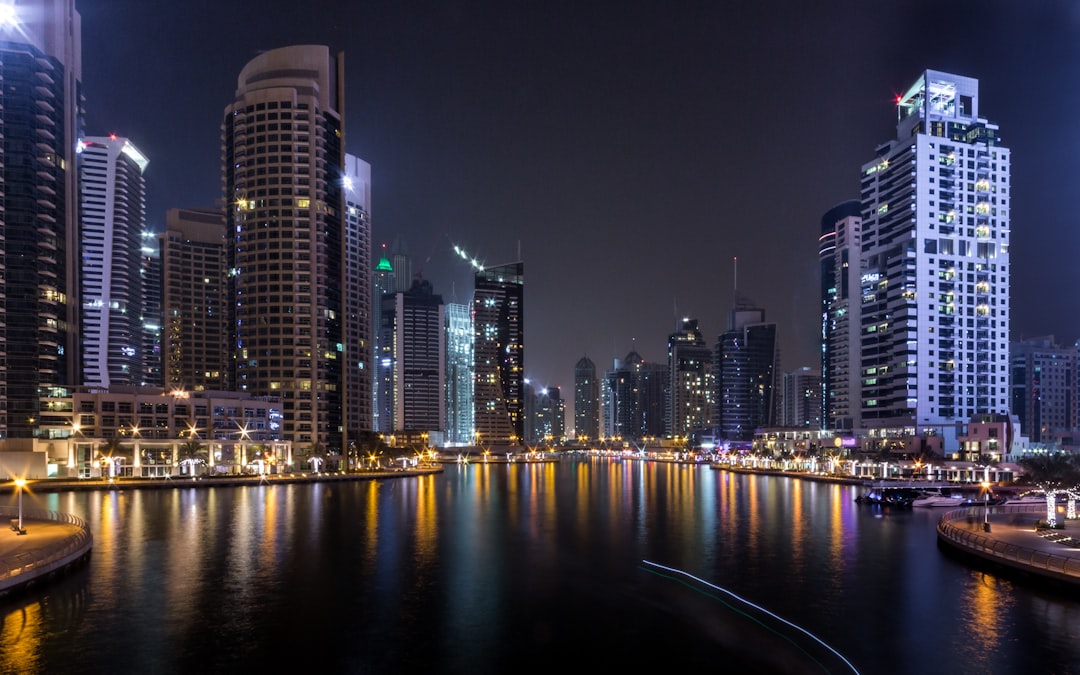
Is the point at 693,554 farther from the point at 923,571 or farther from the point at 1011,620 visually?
the point at 1011,620

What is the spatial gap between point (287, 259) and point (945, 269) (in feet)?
426

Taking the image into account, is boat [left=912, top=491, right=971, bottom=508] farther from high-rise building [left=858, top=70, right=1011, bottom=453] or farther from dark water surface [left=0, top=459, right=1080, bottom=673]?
high-rise building [left=858, top=70, right=1011, bottom=453]

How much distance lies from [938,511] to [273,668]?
246 feet

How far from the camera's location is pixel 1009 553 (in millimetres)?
43438

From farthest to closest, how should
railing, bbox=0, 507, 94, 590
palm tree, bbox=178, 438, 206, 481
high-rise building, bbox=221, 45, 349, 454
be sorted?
high-rise building, bbox=221, 45, 349, 454 → palm tree, bbox=178, 438, 206, 481 → railing, bbox=0, 507, 94, 590

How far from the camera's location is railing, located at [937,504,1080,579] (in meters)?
38.5

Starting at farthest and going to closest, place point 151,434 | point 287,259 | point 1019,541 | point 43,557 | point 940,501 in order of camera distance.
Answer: point 287,259
point 151,434
point 940,501
point 1019,541
point 43,557

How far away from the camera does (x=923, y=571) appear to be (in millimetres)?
45781

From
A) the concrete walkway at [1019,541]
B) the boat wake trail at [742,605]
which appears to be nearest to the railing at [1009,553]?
the concrete walkway at [1019,541]

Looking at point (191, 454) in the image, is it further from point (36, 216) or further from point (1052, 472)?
point (1052, 472)

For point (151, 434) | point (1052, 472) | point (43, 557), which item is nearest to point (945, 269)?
point (1052, 472)

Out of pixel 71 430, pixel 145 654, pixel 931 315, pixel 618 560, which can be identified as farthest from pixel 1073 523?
pixel 71 430

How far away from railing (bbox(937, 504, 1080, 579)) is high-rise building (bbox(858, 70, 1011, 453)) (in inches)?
4146

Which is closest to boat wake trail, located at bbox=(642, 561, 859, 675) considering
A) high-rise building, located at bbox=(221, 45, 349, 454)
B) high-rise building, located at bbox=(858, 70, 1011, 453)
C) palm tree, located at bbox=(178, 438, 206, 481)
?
palm tree, located at bbox=(178, 438, 206, 481)
